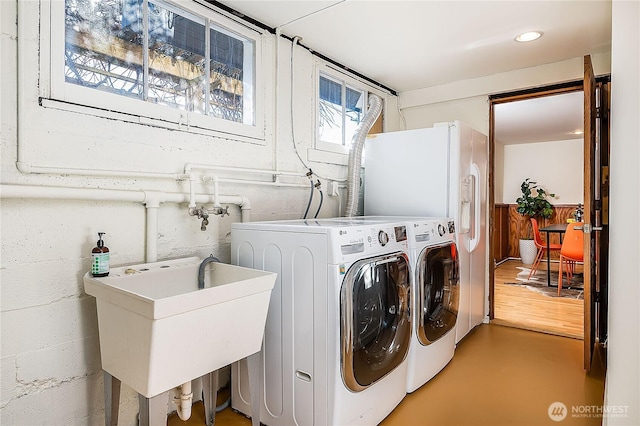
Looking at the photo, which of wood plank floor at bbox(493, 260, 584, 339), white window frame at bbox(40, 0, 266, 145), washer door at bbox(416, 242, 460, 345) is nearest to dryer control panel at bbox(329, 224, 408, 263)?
washer door at bbox(416, 242, 460, 345)

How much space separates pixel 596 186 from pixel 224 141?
97.6 inches

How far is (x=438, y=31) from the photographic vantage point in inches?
101

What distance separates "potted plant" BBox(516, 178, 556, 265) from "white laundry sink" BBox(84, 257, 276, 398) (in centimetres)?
673

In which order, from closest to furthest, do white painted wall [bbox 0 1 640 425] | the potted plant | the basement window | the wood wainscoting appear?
white painted wall [bbox 0 1 640 425]
the basement window
the potted plant
the wood wainscoting

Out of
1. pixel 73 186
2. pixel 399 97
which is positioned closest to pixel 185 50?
pixel 73 186

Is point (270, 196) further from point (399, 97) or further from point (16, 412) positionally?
point (399, 97)

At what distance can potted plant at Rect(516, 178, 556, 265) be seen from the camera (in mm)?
7023

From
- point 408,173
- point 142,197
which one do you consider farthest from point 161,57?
point 408,173

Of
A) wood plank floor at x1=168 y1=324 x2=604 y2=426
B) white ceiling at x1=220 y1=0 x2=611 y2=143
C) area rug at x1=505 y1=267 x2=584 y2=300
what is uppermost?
white ceiling at x1=220 y1=0 x2=611 y2=143

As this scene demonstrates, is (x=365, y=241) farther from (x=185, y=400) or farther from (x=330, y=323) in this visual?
(x=185, y=400)

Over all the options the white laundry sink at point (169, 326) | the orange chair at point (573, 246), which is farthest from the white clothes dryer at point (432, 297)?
the orange chair at point (573, 246)

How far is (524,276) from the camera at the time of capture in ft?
19.0

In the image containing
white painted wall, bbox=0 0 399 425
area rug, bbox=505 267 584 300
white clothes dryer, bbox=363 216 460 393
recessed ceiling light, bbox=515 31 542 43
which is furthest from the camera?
area rug, bbox=505 267 584 300

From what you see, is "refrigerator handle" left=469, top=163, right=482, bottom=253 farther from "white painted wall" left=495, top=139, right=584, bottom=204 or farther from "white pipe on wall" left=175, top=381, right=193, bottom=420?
"white painted wall" left=495, top=139, right=584, bottom=204
